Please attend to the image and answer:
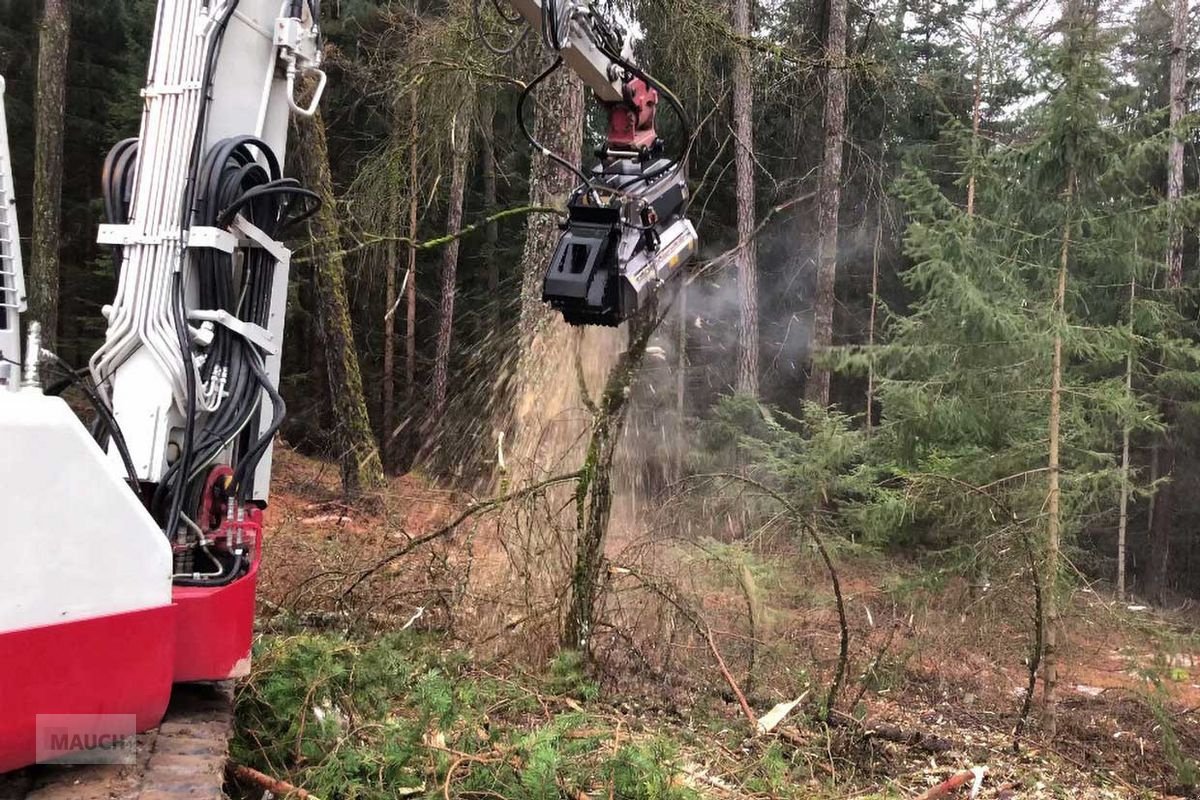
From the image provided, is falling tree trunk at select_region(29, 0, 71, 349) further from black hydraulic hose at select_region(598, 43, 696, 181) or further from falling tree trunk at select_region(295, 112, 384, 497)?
black hydraulic hose at select_region(598, 43, 696, 181)

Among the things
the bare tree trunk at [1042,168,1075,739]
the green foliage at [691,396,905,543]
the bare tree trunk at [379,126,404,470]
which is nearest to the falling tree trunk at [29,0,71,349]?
the bare tree trunk at [379,126,404,470]

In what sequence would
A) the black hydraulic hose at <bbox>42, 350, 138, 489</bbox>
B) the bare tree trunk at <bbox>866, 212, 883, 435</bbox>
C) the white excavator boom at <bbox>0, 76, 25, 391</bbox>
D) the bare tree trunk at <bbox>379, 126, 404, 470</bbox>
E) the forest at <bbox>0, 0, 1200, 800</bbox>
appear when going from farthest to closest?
the bare tree trunk at <bbox>866, 212, 883, 435</bbox> < the bare tree trunk at <bbox>379, 126, 404, 470</bbox> < the forest at <bbox>0, 0, 1200, 800</bbox> < the black hydraulic hose at <bbox>42, 350, 138, 489</bbox> < the white excavator boom at <bbox>0, 76, 25, 391</bbox>

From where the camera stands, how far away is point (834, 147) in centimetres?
1686

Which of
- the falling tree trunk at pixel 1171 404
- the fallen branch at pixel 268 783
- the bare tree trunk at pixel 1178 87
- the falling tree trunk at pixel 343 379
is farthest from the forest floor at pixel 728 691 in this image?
the bare tree trunk at pixel 1178 87

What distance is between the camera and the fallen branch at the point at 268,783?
3.37 meters

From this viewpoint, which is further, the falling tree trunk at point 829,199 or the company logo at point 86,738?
the falling tree trunk at point 829,199

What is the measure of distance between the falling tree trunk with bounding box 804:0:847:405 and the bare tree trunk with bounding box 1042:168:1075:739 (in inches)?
346

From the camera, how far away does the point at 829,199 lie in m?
17.2

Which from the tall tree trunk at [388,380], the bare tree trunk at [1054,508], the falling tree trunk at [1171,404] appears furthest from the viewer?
the tall tree trunk at [388,380]

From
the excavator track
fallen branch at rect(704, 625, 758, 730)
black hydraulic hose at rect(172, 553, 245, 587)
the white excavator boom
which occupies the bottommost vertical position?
fallen branch at rect(704, 625, 758, 730)

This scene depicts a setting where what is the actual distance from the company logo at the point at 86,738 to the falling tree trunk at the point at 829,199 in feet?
48.1

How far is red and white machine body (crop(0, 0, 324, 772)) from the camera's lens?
2.44 m

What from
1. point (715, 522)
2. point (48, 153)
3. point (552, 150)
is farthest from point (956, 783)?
point (48, 153)

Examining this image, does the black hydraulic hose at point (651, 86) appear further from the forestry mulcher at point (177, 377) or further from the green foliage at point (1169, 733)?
the green foliage at point (1169, 733)
